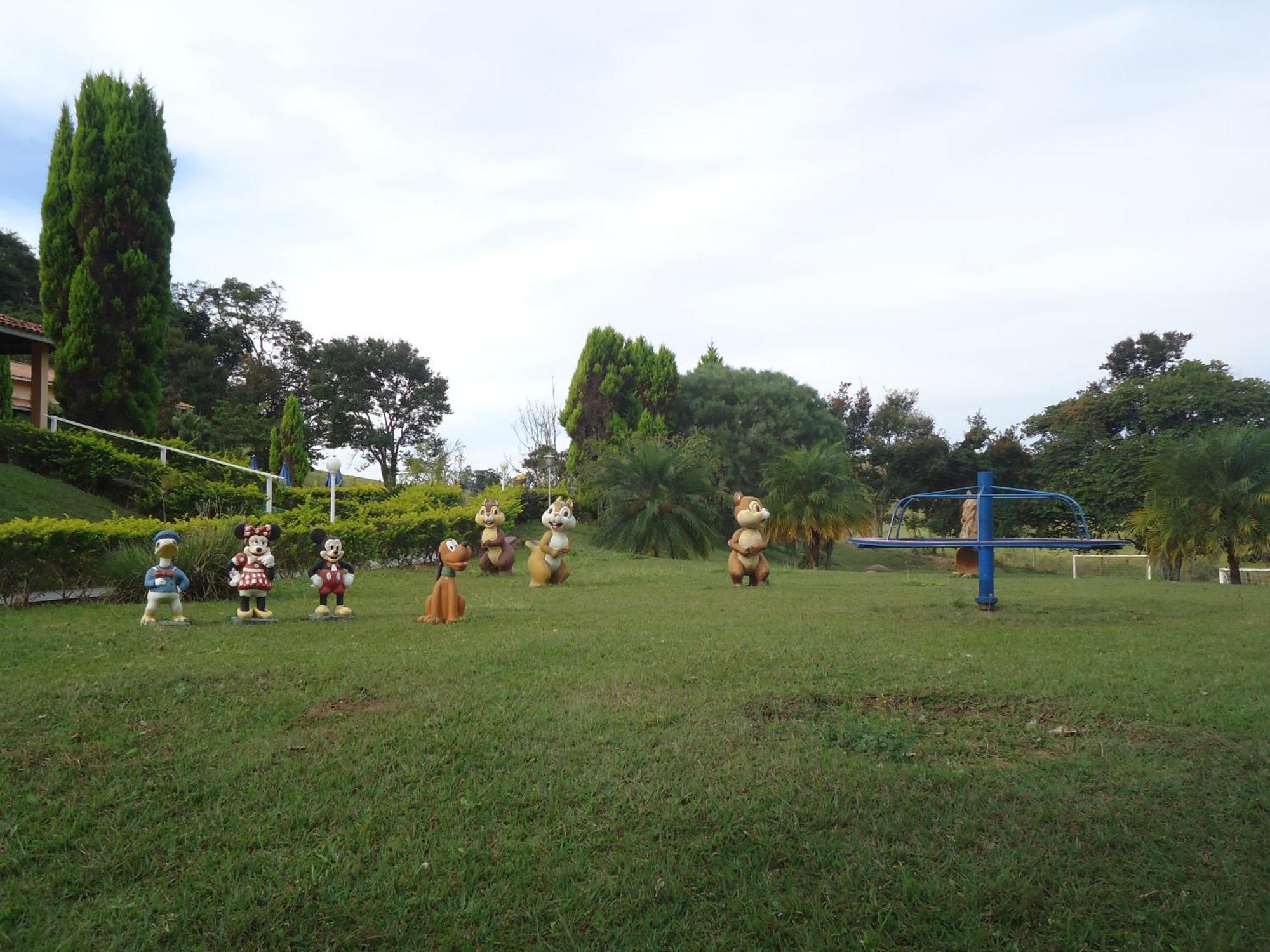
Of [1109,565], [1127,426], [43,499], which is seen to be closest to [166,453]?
[43,499]

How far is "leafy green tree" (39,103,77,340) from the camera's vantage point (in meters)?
19.4

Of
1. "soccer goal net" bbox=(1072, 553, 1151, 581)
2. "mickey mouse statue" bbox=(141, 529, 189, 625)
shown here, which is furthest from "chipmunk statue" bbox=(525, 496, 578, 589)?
"soccer goal net" bbox=(1072, 553, 1151, 581)

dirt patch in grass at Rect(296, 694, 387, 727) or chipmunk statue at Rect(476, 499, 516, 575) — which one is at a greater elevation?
chipmunk statue at Rect(476, 499, 516, 575)

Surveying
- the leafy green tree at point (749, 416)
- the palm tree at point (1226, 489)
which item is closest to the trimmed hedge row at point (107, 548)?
the palm tree at point (1226, 489)

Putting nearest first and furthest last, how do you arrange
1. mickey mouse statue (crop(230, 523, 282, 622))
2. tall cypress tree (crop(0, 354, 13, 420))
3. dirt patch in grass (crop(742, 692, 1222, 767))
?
dirt patch in grass (crop(742, 692, 1222, 767)) → mickey mouse statue (crop(230, 523, 282, 622)) → tall cypress tree (crop(0, 354, 13, 420))

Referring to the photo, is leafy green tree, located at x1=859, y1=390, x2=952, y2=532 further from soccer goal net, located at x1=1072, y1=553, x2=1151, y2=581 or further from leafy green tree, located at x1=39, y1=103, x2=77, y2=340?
leafy green tree, located at x1=39, y1=103, x2=77, y2=340

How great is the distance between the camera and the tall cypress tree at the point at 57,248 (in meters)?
19.4

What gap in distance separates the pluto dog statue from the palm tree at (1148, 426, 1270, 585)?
46.6 feet

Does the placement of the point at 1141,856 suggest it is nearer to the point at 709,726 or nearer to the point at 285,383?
the point at 709,726

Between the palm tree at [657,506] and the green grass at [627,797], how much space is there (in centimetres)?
1338

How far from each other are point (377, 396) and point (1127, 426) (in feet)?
106

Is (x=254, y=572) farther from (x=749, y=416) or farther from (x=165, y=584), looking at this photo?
(x=749, y=416)

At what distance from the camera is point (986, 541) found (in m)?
8.45

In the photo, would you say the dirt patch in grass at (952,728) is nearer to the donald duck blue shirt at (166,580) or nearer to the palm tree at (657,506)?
the donald duck blue shirt at (166,580)
